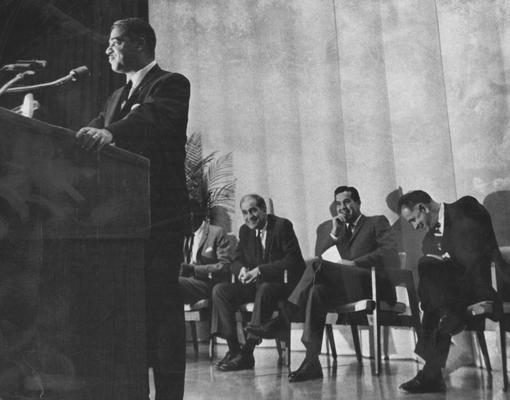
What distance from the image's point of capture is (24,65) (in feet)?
7.11

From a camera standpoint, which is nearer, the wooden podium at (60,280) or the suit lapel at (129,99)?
the wooden podium at (60,280)

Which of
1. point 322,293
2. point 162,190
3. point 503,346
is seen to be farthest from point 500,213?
point 162,190

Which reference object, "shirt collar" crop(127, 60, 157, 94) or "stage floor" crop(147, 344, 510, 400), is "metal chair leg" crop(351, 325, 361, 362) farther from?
"shirt collar" crop(127, 60, 157, 94)

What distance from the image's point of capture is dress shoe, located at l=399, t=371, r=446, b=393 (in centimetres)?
174

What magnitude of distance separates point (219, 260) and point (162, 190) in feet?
1.15

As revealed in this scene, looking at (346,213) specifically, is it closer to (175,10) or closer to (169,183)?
(169,183)

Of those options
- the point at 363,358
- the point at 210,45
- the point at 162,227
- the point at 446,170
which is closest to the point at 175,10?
the point at 210,45

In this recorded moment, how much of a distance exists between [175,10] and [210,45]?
0.65ft

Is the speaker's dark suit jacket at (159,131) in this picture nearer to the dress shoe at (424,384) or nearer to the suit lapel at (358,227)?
the suit lapel at (358,227)

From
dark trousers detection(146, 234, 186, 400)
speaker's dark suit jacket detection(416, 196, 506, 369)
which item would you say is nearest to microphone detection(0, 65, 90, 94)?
dark trousers detection(146, 234, 186, 400)

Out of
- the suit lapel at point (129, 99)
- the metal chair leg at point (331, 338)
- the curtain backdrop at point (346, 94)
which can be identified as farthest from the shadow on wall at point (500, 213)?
the suit lapel at point (129, 99)

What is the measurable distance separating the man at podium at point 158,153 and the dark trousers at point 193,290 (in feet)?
0.26

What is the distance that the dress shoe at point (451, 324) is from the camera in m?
1.76

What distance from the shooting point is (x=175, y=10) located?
2213 mm
